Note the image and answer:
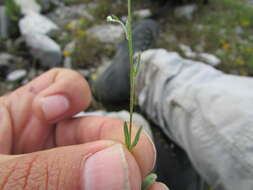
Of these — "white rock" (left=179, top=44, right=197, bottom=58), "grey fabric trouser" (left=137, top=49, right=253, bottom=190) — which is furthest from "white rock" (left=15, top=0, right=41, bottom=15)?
"grey fabric trouser" (left=137, top=49, right=253, bottom=190)

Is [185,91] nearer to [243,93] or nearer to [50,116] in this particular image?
[243,93]

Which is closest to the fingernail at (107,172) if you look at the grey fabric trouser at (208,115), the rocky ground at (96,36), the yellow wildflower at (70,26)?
the grey fabric trouser at (208,115)

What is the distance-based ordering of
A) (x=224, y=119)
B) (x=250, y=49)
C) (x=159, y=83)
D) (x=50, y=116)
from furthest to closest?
(x=250, y=49)
(x=159, y=83)
(x=224, y=119)
(x=50, y=116)

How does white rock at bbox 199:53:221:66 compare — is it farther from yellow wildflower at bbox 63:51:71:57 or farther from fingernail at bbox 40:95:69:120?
fingernail at bbox 40:95:69:120

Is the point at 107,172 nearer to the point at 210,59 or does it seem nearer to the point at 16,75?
the point at 16,75

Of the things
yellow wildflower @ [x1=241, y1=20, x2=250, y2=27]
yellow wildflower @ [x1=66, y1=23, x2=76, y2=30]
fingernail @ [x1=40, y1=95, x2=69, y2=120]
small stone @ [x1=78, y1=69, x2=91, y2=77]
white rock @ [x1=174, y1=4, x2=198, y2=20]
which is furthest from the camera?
white rock @ [x1=174, y1=4, x2=198, y2=20]

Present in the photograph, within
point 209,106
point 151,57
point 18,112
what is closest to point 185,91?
point 209,106

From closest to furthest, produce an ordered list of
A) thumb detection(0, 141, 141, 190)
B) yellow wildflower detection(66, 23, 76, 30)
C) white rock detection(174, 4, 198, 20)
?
thumb detection(0, 141, 141, 190) → yellow wildflower detection(66, 23, 76, 30) → white rock detection(174, 4, 198, 20)
